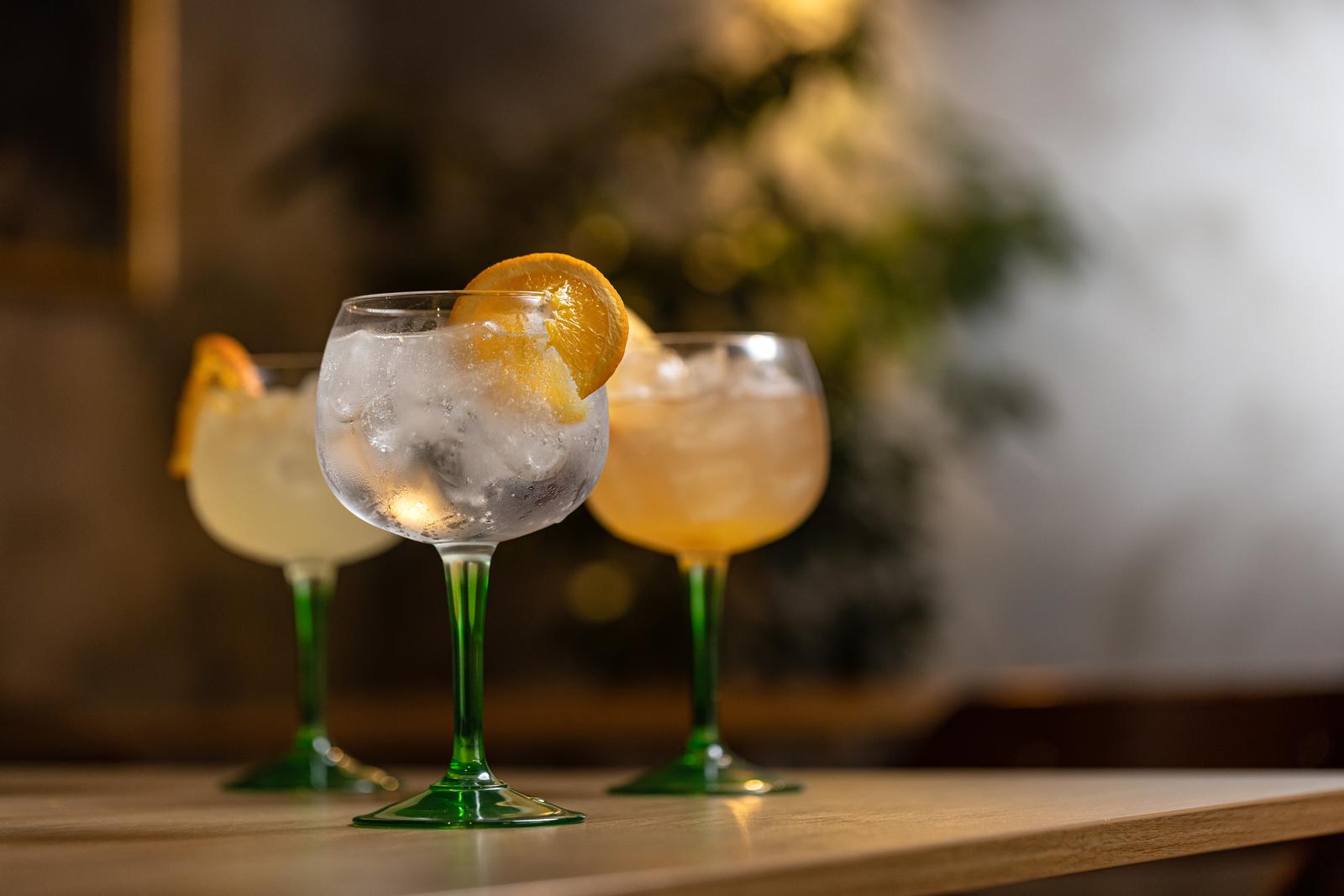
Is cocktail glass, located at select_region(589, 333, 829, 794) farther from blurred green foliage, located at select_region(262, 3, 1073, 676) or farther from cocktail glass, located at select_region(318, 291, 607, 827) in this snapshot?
blurred green foliage, located at select_region(262, 3, 1073, 676)

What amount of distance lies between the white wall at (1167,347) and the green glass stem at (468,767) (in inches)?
145

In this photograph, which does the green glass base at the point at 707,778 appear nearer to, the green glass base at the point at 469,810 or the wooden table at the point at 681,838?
the wooden table at the point at 681,838

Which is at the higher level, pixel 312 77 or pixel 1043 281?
pixel 312 77

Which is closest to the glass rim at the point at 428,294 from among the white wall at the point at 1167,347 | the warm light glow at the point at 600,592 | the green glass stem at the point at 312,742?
the green glass stem at the point at 312,742

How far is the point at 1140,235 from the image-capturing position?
463 centimetres

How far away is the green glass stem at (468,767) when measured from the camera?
0.81m

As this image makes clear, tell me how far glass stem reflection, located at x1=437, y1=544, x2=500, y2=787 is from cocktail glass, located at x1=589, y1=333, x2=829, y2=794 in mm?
225

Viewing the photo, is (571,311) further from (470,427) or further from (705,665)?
(705,665)

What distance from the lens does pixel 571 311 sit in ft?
2.76

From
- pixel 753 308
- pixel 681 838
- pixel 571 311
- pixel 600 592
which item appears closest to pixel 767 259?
pixel 753 308

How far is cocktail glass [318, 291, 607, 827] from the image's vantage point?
2.67 ft

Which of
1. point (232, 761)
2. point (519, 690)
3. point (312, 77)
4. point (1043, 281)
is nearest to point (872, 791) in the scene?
point (232, 761)

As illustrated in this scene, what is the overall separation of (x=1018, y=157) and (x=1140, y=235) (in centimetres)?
44

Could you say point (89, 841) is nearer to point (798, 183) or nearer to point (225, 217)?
point (225, 217)
